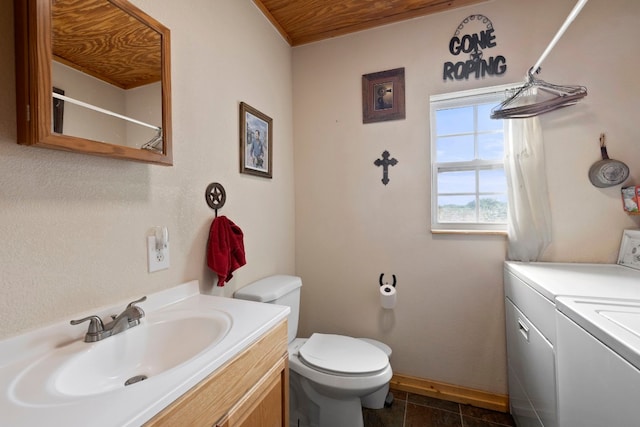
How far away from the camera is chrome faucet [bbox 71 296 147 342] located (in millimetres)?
776

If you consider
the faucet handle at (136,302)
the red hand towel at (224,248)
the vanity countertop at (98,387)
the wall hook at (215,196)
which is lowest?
the vanity countertop at (98,387)

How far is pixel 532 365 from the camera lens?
121 cm

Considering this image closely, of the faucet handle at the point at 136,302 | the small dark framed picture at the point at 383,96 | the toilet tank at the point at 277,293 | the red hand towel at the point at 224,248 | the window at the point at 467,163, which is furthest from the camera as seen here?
the small dark framed picture at the point at 383,96

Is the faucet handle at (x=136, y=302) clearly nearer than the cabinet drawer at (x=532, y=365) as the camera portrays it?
Yes

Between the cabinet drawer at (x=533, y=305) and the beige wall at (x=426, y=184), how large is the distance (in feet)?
0.62

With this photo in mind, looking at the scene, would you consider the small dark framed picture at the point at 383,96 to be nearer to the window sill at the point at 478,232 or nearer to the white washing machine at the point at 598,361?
the window sill at the point at 478,232

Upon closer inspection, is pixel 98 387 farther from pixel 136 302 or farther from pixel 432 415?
pixel 432 415

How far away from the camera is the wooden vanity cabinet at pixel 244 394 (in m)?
0.61

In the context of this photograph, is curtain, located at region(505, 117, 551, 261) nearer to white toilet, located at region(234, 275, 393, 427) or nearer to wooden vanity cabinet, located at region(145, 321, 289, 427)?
white toilet, located at region(234, 275, 393, 427)

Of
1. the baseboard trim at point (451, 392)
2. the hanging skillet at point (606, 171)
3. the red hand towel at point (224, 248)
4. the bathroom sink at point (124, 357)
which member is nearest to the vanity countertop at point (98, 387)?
the bathroom sink at point (124, 357)

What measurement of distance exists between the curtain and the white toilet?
1.06 meters

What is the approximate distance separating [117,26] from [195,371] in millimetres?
1117

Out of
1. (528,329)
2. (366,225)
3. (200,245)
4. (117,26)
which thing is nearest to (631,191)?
(528,329)

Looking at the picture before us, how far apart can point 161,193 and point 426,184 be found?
155cm
